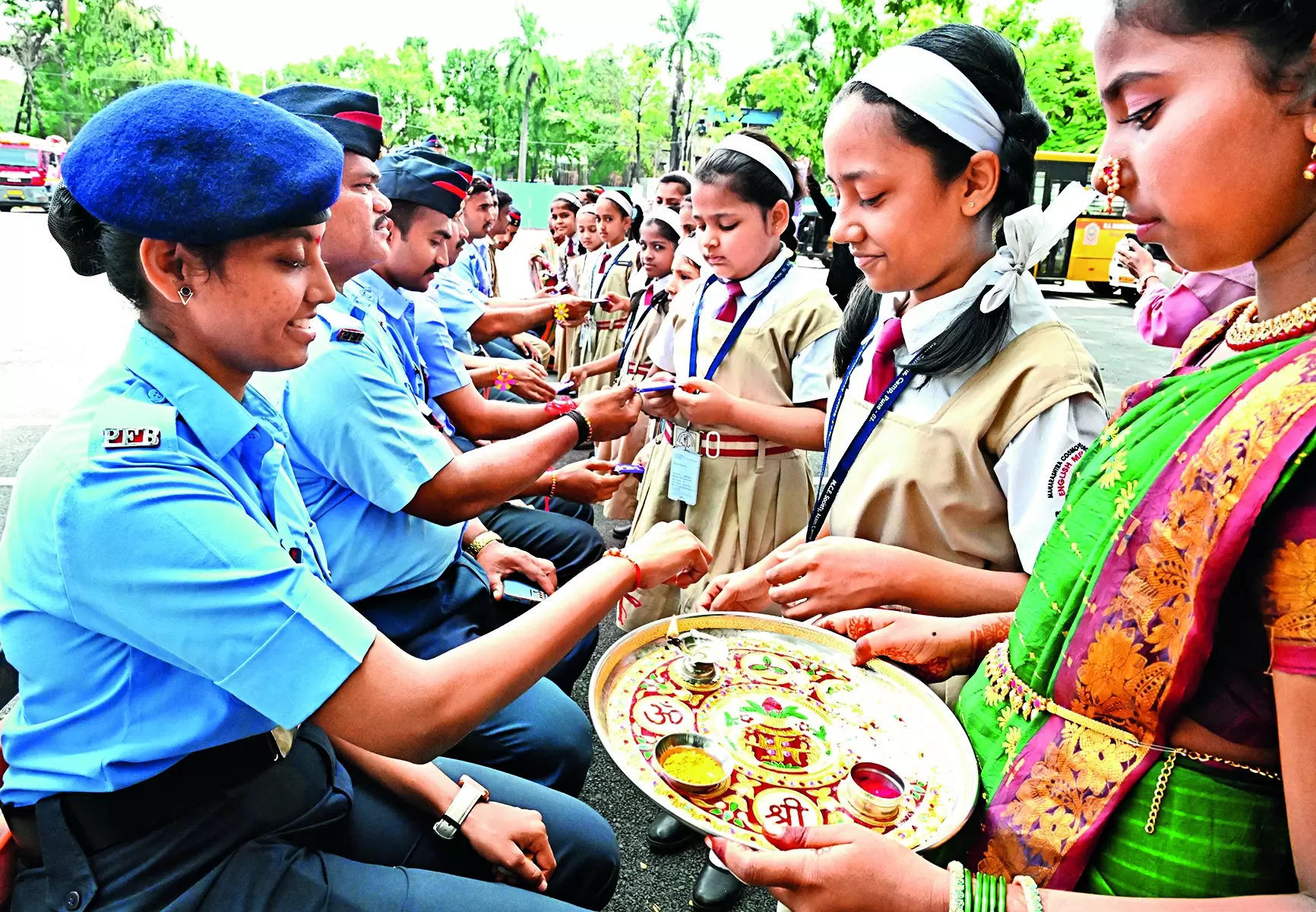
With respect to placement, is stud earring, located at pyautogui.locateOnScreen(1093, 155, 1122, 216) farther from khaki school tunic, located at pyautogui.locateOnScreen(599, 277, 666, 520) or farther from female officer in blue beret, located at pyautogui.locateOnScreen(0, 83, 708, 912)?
khaki school tunic, located at pyautogui.locateOnScreen(599, 277, 666, 520)

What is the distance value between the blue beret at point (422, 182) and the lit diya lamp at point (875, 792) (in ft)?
9.23

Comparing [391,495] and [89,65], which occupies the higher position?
[391,495]

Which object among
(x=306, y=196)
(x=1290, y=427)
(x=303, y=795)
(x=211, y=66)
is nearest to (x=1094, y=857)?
(x=1290, y=427)

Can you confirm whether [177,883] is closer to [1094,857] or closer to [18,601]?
[18,601]

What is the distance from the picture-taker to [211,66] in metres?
52.1

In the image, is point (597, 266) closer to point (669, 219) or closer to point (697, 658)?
point (669, 219)

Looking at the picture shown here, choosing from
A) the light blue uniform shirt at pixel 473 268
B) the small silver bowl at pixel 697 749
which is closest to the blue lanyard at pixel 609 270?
the light blue uniform shirt at pixel 473 268

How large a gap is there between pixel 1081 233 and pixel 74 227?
21.7m

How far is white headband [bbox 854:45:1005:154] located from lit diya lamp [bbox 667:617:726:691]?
1171 mm

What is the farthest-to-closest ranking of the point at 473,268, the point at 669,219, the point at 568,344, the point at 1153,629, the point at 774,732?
the point at 568,344 < the point at 473,268 < the point at 669,219 < the point at 774,732 < the point at 1153,629

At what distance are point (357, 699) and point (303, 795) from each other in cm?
29

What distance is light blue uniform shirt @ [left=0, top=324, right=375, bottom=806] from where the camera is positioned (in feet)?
3.95

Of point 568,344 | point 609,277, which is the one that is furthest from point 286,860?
point 568,344

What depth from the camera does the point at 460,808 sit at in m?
1.78
